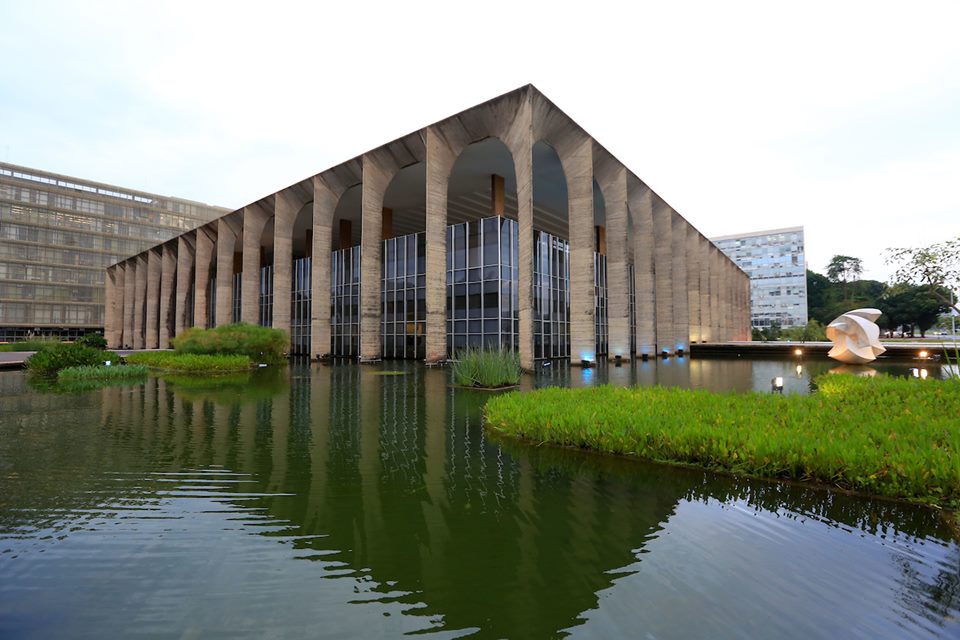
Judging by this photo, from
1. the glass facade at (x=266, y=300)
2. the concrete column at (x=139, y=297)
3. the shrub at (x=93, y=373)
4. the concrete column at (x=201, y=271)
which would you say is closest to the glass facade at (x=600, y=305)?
the glass facade at (x=266, y=300)

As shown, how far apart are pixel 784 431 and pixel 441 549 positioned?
472 cm

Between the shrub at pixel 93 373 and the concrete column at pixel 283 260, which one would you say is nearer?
the shrub at pixel 93 373

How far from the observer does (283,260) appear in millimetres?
34000

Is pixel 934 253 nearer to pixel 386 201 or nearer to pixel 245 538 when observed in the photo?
pixel 245 538

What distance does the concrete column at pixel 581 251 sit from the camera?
23.3 m

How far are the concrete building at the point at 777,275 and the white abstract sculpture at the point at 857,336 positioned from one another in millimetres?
83447

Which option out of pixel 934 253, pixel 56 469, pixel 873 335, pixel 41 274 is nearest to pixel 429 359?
pixel 56 469

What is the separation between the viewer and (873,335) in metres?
23.5

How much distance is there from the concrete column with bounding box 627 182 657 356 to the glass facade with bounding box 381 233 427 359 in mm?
15474

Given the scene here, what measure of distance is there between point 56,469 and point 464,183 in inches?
1136

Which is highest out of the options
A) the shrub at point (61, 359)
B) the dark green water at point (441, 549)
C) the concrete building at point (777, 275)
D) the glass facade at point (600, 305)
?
the concrete building at point (777, 275)

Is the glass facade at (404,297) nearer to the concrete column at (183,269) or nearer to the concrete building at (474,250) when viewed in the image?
the concrete building at (474,250)

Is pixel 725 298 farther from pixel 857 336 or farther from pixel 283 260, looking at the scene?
pixel 283 260

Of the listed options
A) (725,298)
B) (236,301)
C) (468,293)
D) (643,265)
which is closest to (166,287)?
(236,301)
